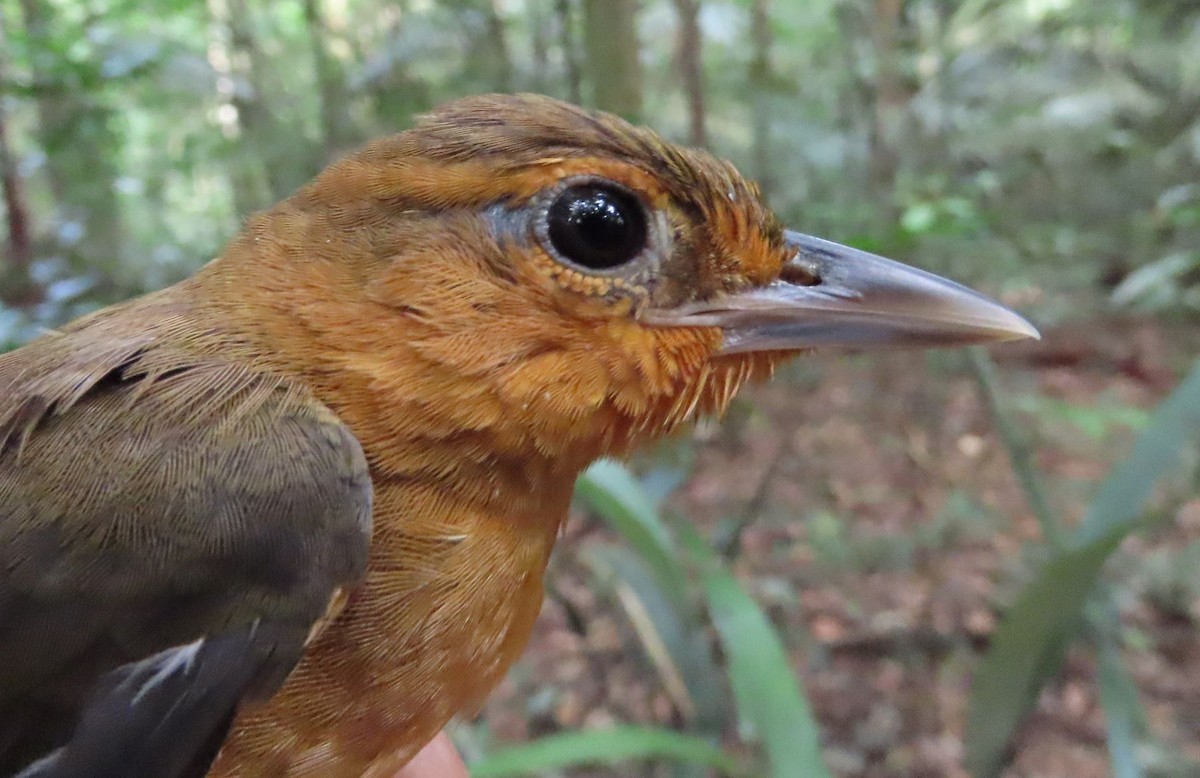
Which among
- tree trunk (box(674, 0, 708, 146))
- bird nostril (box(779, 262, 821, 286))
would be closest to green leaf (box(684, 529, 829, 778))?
Result: bird nostril (box(779, 262, 821, 286))

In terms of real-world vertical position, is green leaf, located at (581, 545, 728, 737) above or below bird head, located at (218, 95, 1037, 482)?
below

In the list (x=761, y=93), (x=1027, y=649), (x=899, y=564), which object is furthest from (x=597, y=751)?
(x=761, y=93)

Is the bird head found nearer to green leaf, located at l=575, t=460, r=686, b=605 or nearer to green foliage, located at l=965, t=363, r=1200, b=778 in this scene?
green leaf, located at l=575, t=460, r=686, b=605

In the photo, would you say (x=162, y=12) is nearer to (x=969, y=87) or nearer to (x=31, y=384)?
(x=969, y=87)

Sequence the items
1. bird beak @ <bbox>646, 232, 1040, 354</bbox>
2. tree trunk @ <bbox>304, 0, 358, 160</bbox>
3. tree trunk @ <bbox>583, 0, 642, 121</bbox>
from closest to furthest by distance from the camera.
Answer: bird beak @ <bbox>646, 232, 1040, 354</bbox>, tree trunk @ <bbox>583, 0, 642, 121</bbox>, tree trunk @ <bbox>304, 0, 358, 160</bbox>

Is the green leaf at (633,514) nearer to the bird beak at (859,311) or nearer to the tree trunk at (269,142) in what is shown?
the bird beak at (859,311)

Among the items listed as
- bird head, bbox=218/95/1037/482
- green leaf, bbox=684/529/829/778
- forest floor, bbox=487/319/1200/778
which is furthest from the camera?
→ forest floor, bbox=487/319/1200/778

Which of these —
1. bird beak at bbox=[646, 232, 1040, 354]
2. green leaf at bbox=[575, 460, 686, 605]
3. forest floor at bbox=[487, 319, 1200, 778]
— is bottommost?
forest floor at bbox=[487, 319, 1200, 778]

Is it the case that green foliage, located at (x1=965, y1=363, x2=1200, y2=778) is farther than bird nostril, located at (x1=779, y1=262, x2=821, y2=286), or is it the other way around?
green foliage, located at (x1=965, y1=363, x2=1200, y2=778)

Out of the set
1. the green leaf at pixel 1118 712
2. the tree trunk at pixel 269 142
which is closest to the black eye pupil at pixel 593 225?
the green leaf at pixel 1118 712
